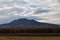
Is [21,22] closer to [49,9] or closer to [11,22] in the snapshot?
[11,22]

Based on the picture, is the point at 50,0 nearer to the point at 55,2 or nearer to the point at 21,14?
the point at 55,2

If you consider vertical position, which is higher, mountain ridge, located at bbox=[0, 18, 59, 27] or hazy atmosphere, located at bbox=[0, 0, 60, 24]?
hazy atmosphere, located at bbox=[0, 0, 60, 24]

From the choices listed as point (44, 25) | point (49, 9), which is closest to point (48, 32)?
point (44, 25)

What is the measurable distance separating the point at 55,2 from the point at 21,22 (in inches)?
12.2

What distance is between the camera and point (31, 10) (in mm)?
1317

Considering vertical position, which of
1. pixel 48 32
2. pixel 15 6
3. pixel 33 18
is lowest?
pixel 48 32

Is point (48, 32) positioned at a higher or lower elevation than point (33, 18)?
lower

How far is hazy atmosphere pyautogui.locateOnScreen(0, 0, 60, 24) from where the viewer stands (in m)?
1.30

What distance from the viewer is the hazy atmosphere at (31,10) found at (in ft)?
4.28

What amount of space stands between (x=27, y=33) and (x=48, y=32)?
156 mm

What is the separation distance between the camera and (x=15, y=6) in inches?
52.6

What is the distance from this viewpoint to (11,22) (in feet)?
4.26

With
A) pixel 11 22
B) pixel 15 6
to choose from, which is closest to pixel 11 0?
pixel 15 6

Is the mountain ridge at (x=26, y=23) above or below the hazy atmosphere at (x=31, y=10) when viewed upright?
below
